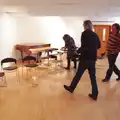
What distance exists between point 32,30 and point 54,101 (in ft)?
17.3

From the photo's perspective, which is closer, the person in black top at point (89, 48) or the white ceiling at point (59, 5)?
the person in black top at point (89, 48)

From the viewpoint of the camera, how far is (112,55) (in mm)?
5016

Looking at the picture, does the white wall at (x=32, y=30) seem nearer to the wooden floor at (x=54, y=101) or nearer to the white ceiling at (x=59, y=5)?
the white ceiling at (x=59, y=5)

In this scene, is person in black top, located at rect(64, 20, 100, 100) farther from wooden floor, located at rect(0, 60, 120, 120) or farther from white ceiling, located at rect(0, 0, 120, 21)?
white ceiling, located at rect(0, 0, 120, 21)

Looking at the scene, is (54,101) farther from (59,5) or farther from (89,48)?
(59,5)

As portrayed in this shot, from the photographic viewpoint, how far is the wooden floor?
328 centimetres

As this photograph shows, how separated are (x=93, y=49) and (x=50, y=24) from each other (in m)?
5.96

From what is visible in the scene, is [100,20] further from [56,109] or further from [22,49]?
[56,109]

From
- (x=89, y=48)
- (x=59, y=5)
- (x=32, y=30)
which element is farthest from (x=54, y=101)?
(x=32, y=30)

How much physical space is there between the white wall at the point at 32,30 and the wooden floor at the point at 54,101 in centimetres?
208

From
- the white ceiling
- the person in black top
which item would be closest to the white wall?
the white ceiling

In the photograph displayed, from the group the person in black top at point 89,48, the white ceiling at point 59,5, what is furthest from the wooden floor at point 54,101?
the white ceiling at point 59,5

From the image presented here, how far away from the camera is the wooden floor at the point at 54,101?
3277 millimetres

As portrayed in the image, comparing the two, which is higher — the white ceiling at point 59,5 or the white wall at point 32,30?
the white ceiling at point 59,5
